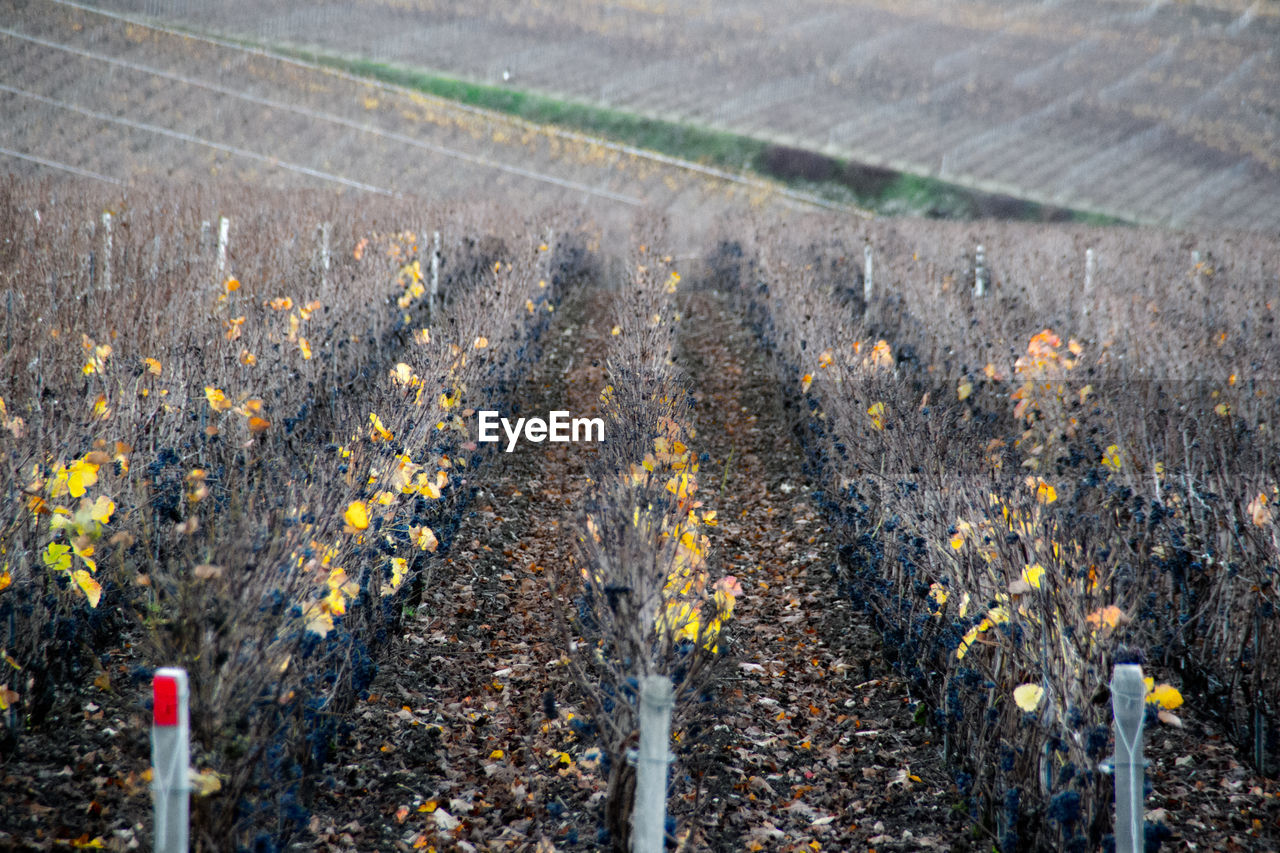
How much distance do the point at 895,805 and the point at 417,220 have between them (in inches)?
431

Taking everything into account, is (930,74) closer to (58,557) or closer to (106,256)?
(106,256)

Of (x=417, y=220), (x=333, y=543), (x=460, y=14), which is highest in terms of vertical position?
(x=460, y=14)

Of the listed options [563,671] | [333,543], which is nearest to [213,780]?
[333,543]

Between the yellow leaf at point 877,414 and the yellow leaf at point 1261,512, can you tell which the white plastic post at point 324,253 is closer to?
the yellow leaf at point 877,414

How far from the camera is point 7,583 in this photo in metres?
2.88

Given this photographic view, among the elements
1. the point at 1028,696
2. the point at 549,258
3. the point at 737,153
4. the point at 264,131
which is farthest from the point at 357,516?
the point at 737,153

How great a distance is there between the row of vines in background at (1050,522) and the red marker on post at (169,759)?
2049 mm

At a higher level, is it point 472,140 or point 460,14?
point 460,14

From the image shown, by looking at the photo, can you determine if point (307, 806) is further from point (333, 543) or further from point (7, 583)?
point (7, 583)

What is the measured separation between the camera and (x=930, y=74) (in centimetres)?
4353

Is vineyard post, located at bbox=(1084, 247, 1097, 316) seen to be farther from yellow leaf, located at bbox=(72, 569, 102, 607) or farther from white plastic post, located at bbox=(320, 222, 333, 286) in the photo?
yellow leaf, located at bbox=(72, 569, 102, 607)

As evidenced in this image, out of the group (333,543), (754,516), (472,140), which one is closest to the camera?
(333,543)

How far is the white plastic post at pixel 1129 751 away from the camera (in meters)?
2.09

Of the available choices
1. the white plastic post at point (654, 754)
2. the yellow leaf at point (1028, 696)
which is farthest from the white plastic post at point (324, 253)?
the yellow leaf at point (1028, 696)
